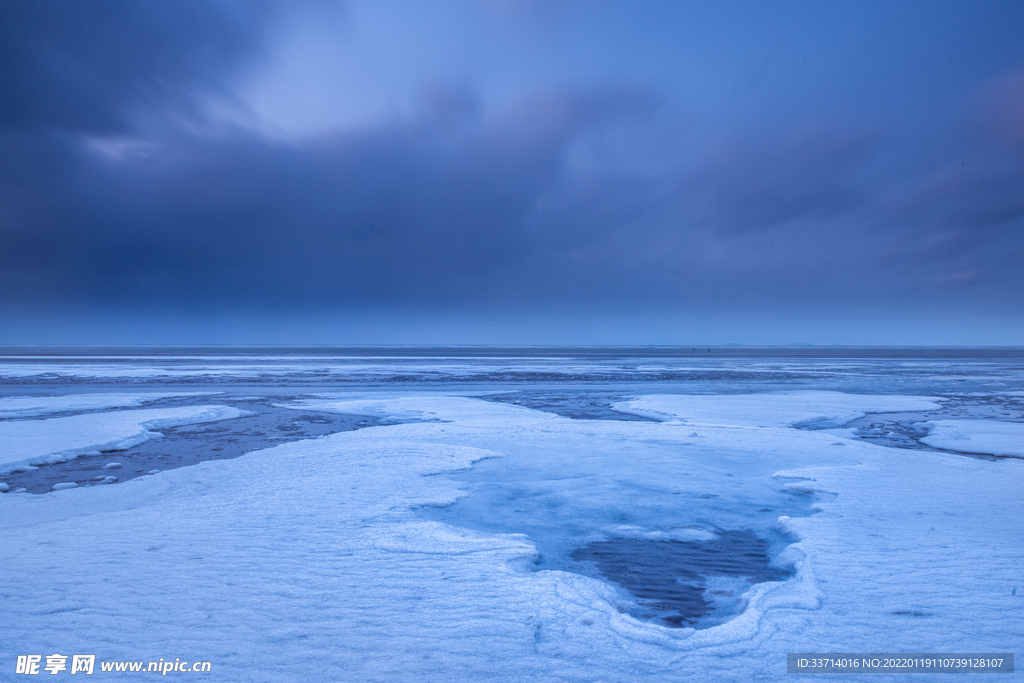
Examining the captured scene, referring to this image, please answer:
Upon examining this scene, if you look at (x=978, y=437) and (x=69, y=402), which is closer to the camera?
(x=978, y=437)

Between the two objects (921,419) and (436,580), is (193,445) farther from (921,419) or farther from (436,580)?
(921,419)

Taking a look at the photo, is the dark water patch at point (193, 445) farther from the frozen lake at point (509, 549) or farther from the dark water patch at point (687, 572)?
the dark water patch at point (687, 572)

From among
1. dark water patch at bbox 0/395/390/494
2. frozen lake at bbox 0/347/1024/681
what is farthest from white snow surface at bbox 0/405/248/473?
dark water patch at bbox 0/395/390/494

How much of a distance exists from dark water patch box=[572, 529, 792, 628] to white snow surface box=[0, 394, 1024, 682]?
164 mm

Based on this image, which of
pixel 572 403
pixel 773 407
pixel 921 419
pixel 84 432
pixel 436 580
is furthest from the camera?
pixel 572 403

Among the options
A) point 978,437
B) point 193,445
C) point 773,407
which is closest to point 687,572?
point 193,445

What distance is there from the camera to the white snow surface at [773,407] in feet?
39.1

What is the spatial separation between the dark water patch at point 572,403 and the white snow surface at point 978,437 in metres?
5.34

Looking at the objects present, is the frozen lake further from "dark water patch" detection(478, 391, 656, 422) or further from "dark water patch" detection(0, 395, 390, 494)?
"dark water patch" detection(478, 391, 656, 422)

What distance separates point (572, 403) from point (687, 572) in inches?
451

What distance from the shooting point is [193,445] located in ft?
29.6

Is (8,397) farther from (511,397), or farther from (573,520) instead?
(573,520)

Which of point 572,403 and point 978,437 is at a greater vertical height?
point 978,437

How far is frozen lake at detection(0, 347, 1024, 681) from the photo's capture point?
2.90 meters
